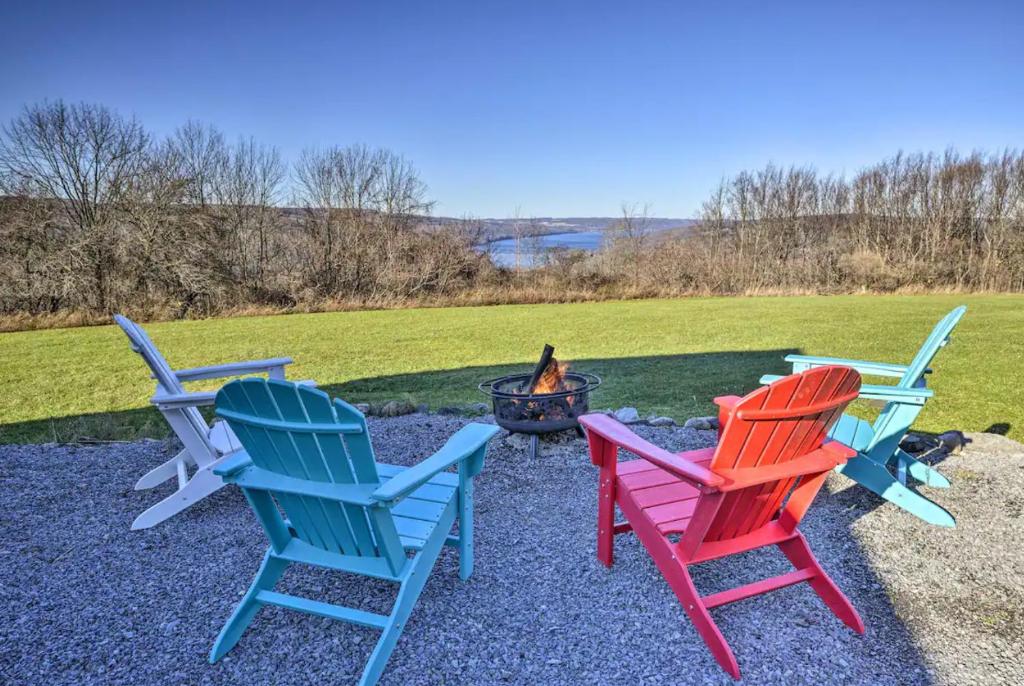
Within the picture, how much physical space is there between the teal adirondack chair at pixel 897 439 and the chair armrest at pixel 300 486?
2057mm

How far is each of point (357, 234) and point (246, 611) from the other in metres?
17.4

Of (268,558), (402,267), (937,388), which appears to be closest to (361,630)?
(268,558)

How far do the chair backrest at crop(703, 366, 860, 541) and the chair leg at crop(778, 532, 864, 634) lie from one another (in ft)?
0.98

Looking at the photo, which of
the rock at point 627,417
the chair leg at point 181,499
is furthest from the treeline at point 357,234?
the chair leg at point 181,499

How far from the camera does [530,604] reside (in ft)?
7.10

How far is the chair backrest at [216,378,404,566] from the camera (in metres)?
1.60

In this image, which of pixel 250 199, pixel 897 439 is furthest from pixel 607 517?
pixel 250 199

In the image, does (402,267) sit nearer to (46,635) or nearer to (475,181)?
(475,181)

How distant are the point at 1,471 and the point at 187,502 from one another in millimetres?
1982

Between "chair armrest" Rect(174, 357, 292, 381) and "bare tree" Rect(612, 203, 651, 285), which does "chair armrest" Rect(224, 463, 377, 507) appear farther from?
"bare tree" Rect(612, 203, 651, 285)

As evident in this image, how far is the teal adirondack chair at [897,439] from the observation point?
8.84 ft

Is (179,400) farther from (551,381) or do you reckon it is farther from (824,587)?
(824,587)

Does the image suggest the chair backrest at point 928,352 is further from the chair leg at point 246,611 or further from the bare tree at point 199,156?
the bare tree at point 199,156

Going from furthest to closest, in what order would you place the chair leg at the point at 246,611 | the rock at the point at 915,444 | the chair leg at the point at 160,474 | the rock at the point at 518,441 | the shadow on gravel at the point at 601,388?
the shadow on gravel at the point at 601,388
the rock at the point at 518,441
the rock at the point at 915,444
the chair leg at the point at 160,474
the chair leg at the point at 246,611
